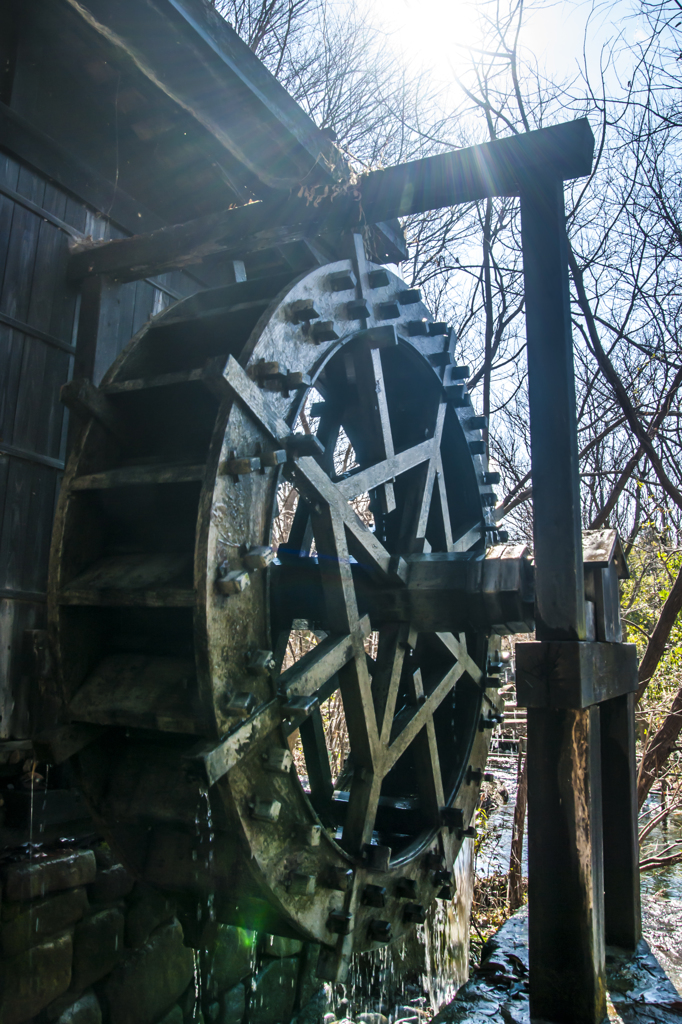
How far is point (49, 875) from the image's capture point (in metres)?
2.82

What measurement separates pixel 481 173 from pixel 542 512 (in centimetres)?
145

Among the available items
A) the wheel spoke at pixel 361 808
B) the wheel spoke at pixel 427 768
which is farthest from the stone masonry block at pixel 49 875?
the wheel spoke at pixel 427 768

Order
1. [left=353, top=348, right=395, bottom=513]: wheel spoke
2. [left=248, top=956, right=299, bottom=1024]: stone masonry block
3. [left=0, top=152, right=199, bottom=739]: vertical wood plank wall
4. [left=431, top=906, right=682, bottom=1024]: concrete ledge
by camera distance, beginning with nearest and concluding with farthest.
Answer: [left=431, top=906, right=682, bottom=1024]: concrete ledge
[left=0, top=152, right=199, bottom=739]: vertical wood plank wall
[left=353, top=348, right=395, bottom=513]: wheel spoke
[left=248, top=956, right=299, bottom=1024]: stone masonry block

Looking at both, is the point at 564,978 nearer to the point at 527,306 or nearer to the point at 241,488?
the point at 241,488

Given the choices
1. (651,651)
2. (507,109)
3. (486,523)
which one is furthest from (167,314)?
(651,651)

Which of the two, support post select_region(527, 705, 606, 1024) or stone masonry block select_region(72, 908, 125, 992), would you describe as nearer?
support post select_region(527, 705, 606, 1024)

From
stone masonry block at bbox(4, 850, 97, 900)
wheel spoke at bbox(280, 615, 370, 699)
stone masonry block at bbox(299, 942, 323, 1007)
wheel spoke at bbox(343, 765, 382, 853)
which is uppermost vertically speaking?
wheel spoke at bbox(280, 615, 370, 699)

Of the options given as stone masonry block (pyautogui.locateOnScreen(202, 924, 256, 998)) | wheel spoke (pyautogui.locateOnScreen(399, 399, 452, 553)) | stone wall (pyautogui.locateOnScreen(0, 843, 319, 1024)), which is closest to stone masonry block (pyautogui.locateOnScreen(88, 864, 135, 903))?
stone wall (pyautogui.locateOnScreen(0, 843, 319, 1024))

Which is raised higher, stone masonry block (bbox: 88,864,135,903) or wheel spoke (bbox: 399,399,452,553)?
wheel spoke (bbox: 399,399,452,553)

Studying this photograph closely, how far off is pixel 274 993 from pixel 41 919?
1.97 metres

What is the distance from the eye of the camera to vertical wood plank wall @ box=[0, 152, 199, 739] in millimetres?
3008

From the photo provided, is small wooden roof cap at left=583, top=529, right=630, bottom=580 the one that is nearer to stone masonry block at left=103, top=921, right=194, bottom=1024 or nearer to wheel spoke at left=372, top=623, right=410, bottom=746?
wheel spoke at left=372, top=623, right=410, bottom=746

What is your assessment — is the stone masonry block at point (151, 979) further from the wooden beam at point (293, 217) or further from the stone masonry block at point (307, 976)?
the wooden beam at point (293, 217)

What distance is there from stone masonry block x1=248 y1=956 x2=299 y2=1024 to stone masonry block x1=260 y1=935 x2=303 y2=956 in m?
0.04
